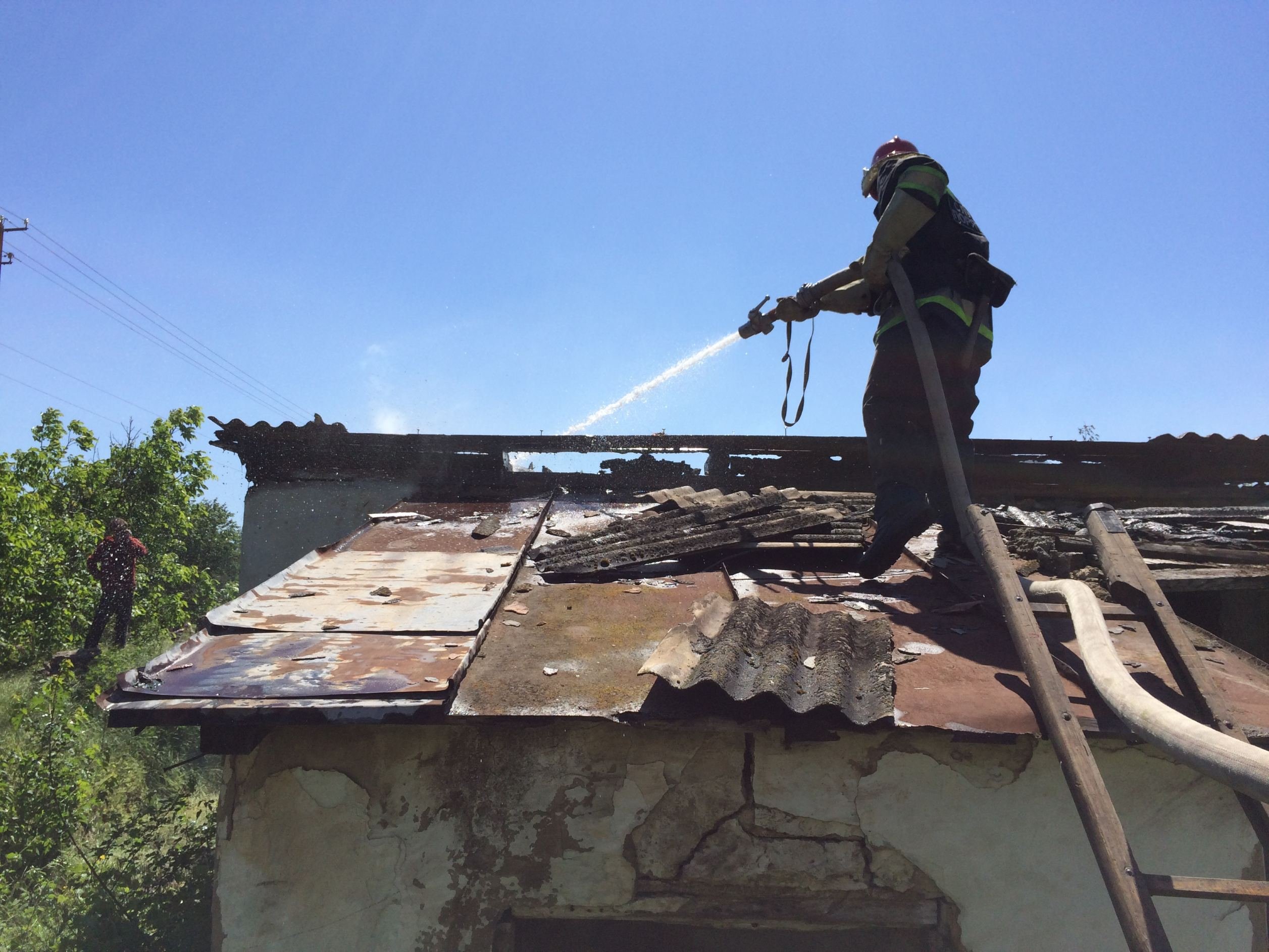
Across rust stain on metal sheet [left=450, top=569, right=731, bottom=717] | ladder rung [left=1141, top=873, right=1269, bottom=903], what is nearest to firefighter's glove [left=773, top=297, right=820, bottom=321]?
rust stain on metal sheet [left=450, top=569, right=731, bottom=717]

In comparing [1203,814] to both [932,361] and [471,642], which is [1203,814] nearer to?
[932,361]

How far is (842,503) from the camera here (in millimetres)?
5215

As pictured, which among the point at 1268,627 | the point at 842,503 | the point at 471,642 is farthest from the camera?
the point at 842,503

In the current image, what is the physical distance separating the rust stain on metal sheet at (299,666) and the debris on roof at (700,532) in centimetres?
134

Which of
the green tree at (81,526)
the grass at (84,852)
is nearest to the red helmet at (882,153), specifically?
the grass at (84,852)

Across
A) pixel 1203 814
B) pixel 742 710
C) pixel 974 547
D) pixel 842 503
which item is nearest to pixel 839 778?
pixel 742 710

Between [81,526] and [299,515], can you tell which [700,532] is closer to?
[299,515]

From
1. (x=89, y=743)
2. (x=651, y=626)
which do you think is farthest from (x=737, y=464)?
(x=89, y=743)

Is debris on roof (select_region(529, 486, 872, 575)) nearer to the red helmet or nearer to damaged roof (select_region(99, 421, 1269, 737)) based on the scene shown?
damaged roof (select_region(99, 421, 1269, 737))

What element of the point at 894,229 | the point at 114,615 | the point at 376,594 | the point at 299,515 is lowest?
the point at 114,615

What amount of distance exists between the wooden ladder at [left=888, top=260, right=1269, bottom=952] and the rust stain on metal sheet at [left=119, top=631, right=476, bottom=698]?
1.93 metres

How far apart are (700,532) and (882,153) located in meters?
2.55

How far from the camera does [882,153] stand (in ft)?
14.6

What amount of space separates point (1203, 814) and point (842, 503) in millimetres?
2726
